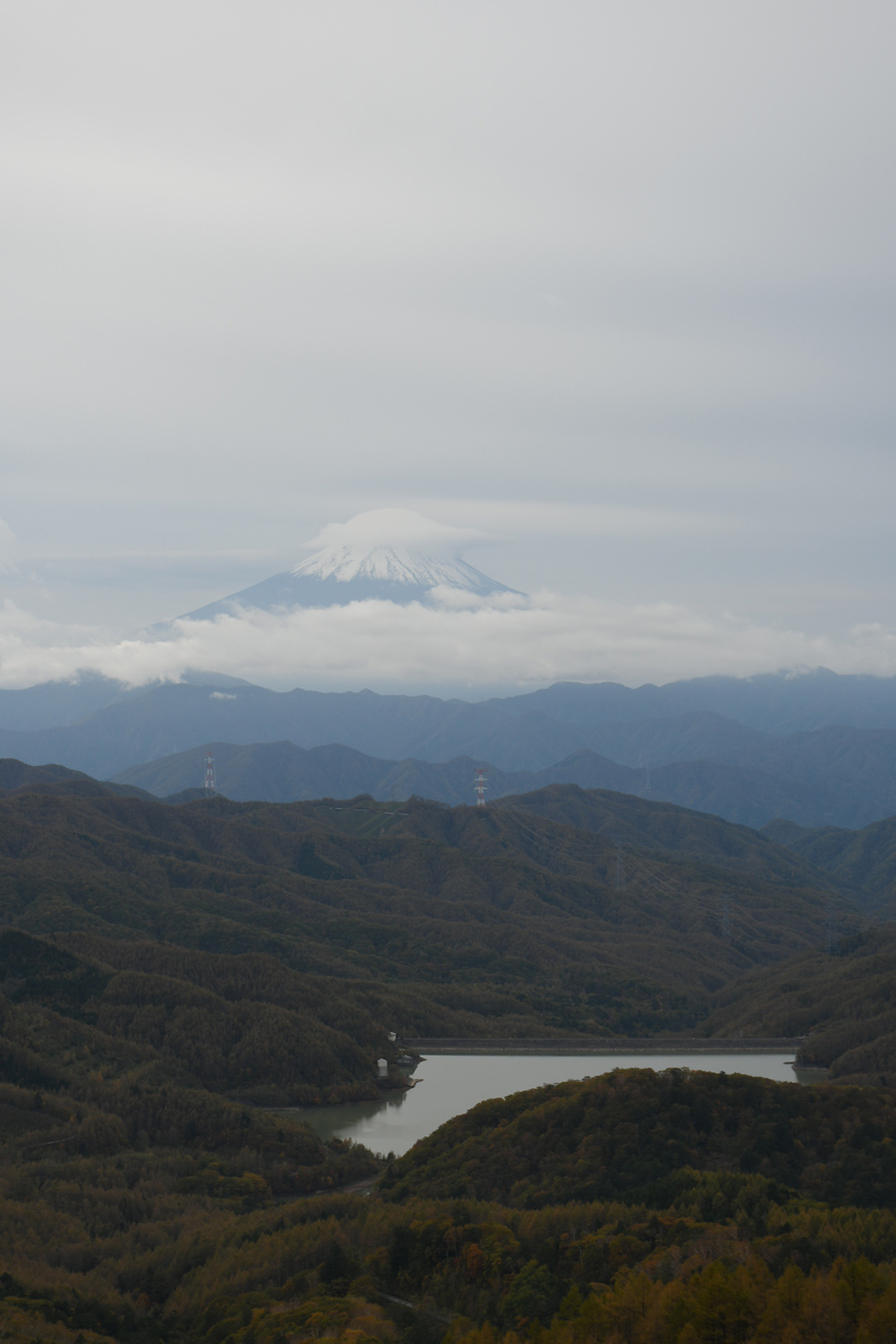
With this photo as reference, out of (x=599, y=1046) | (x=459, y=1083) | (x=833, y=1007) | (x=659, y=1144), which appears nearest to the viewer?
(x=659, y=1144)

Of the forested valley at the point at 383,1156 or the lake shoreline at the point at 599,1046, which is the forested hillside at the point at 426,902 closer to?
the forested valley at the point at 383,1156

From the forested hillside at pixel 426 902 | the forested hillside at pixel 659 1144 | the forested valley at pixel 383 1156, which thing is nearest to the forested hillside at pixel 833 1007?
the forested valley at pixel 383 1156

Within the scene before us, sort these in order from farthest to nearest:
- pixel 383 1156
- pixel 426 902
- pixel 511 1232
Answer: pixel 426 902
pixel 383 1156
pixel 511 1232

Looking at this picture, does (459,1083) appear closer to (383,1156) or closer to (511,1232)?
(383,1156)

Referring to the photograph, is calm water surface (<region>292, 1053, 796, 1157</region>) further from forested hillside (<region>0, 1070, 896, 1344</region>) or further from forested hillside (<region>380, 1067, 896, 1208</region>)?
forested hillside (<region>380, 1067, 896, 1208</region>)

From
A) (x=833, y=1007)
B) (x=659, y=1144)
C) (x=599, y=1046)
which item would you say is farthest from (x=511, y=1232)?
(x=833, y=1007)

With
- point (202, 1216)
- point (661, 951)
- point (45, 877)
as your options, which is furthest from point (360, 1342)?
point (661, 951)

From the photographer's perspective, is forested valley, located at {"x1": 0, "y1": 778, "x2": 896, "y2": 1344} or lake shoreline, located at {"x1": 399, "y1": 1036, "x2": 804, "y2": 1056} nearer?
forested valley, located at {"x1": 0, "y1": 778, "x2": 896, "y2": 1344}

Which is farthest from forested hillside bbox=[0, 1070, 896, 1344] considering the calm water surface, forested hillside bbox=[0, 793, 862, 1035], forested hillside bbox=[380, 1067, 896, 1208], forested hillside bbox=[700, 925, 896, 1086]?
forested hillside bbox=[0, 793, 862, 1035]

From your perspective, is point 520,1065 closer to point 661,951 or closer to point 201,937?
point 201,937
